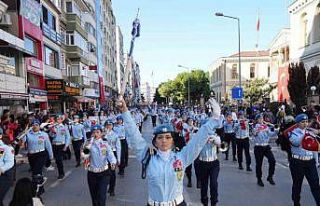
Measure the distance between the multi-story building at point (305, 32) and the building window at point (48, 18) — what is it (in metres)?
21.2

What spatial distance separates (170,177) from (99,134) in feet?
13.1

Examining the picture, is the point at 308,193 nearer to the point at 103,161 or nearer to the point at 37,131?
the point at 103,161

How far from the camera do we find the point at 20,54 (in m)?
24.8

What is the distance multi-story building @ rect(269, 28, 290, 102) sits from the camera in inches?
1755

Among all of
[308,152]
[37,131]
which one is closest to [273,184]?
[308,152]

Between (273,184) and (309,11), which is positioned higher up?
(309,11)

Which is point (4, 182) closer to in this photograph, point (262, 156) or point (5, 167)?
point (5, 167)

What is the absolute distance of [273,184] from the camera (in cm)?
1039

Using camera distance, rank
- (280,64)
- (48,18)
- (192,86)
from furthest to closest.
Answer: (192,86), (280,64), (48,18)

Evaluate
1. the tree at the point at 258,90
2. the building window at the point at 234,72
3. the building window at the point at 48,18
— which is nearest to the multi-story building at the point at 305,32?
the tree at the point at 258,90

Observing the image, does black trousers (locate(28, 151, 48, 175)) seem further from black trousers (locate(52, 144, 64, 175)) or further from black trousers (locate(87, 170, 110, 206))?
black trousers (locate(87, 170, 110, 206))

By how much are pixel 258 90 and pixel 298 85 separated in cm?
2449

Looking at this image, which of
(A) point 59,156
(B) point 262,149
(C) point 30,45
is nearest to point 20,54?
(C) point 30,45

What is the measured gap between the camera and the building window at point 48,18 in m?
31.2
